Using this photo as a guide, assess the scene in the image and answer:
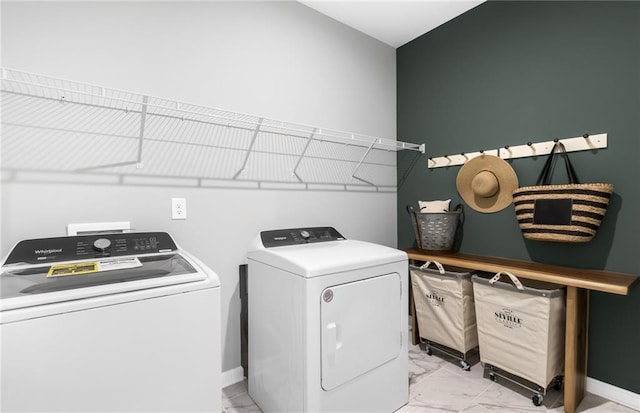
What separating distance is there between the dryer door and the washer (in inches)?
20.4

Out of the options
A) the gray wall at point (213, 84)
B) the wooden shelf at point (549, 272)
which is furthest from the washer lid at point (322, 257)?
the wooden shelf at point (549, 272)

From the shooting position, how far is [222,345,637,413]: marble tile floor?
1753mm

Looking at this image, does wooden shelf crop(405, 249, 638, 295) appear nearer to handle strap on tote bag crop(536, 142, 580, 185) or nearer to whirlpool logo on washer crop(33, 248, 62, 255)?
handle strap on tote bag crop(536, 142, 580, 185)

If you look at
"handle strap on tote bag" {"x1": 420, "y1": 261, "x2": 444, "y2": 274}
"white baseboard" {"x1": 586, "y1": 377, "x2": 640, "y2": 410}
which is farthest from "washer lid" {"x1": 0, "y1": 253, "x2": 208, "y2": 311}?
"white baseboard" {"x1": 586, "y1": 377, "x2": 640, "y2": 410}

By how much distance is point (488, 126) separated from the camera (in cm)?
237

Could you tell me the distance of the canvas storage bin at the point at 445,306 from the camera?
6.95 feet

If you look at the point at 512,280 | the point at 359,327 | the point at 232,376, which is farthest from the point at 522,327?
the point at 232,376

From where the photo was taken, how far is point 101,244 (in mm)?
1403

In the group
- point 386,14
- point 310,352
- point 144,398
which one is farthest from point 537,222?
point 144,398

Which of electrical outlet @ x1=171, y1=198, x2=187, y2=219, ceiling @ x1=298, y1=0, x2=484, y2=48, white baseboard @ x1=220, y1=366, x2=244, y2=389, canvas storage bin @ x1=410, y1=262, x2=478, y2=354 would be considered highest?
ceiling @ x1=298, y1=0, x2=484, y2=48

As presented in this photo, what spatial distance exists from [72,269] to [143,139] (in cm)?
79

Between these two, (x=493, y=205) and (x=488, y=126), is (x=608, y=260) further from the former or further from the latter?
(x=488, y=126)

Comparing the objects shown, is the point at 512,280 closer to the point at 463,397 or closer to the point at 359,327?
the point at 463,397

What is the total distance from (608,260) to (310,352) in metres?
1.80
